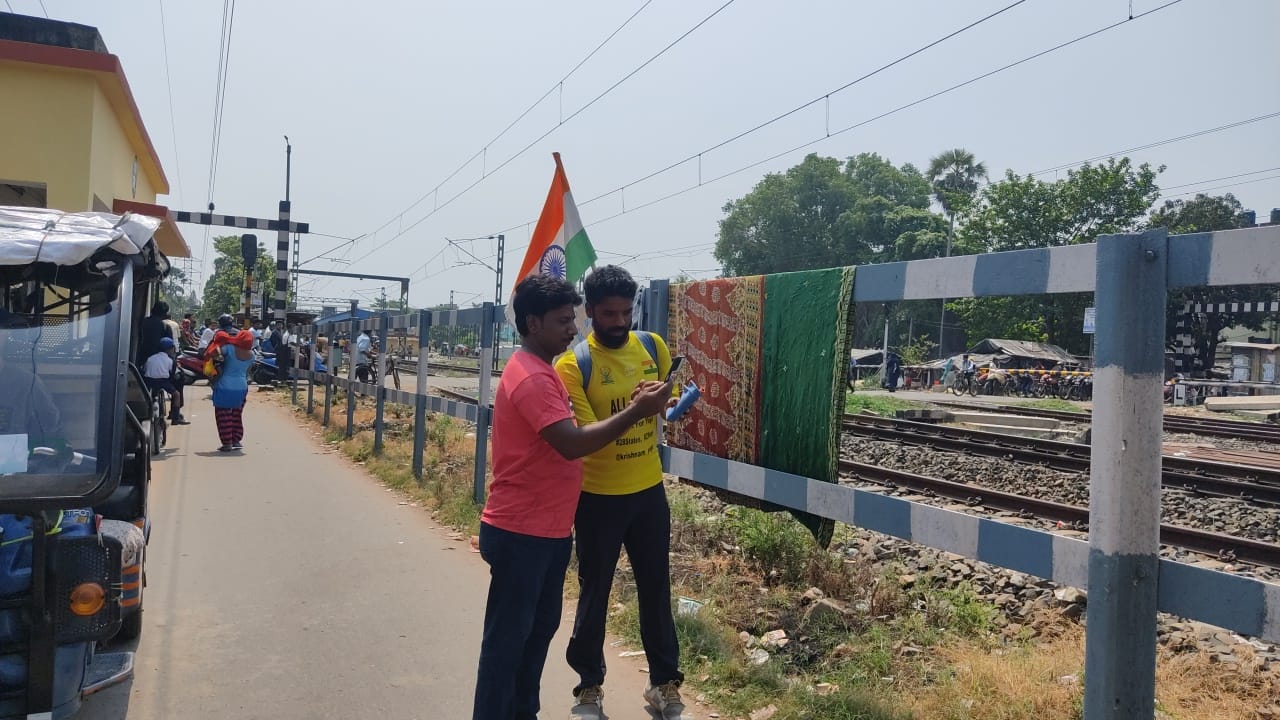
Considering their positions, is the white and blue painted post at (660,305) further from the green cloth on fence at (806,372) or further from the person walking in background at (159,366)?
the person walking in background at (159,366)

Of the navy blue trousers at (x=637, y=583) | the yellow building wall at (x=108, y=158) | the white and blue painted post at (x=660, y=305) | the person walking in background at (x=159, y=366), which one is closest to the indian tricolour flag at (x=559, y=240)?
the white and blue painted post at (x=660, y=305)

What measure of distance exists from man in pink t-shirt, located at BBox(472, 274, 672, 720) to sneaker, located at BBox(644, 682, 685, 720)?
77 cm

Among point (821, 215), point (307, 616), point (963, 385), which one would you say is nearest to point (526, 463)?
point (307, 616)

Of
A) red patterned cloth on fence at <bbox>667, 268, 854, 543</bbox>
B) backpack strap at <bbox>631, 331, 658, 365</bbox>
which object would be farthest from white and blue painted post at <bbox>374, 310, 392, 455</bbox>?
backpack strap at <bbox>631, 331, 658, 365</bbox>

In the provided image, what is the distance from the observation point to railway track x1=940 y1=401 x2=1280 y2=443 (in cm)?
1762

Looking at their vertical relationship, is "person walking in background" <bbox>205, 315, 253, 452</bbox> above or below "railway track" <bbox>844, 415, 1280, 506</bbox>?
above

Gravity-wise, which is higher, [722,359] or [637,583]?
[722,359]

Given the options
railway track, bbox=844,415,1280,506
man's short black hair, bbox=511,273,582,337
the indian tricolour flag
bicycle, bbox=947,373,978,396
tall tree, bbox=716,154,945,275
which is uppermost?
tall tree, bbox=716,154,945,275

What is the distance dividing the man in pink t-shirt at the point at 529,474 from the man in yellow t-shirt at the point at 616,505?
43cm

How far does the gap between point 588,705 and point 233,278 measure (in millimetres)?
54956

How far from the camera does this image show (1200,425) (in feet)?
62.6

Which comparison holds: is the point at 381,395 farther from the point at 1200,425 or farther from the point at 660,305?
the point at 1200,425

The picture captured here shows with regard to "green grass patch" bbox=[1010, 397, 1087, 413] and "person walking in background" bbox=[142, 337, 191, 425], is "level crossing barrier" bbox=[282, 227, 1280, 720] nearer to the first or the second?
"person walking in background" bbox=[142, 337, 191, 425]

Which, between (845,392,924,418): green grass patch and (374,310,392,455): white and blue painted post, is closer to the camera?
(374,310,392,455): white and blue painted post
